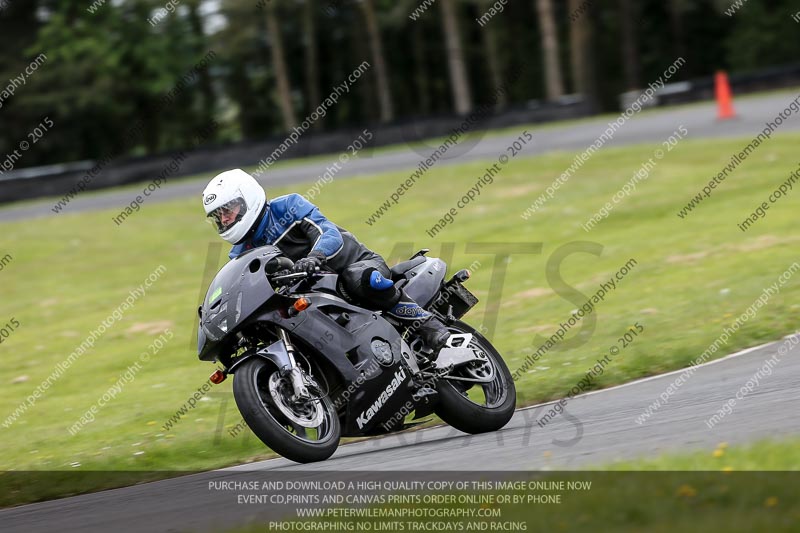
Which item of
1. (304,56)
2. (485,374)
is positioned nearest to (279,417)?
(485,374)

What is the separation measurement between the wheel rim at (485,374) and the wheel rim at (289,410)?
113cm

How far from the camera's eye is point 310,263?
22.9ft

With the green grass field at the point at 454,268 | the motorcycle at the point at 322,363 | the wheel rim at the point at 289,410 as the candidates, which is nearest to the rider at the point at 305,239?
the motorcycle at the point at 322,363

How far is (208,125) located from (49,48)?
11.0m

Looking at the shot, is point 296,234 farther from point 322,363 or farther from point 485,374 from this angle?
point 485,374

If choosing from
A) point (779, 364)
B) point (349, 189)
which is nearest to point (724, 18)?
point (349, 189)

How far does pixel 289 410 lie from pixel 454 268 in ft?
31.8

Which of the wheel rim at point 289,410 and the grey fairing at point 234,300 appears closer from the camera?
the wheel rim at point 289,410

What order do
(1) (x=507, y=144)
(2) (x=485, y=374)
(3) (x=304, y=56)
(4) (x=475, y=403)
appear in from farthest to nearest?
(3) (x=304, y=56)
(1) (x=507, y=144)
(2) (x=485, y=374)
(4) (x=475, y=403)

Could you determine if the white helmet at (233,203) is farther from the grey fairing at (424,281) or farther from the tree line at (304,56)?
the tree line at (304,56)

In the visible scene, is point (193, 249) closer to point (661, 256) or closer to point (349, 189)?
point (349, 189)

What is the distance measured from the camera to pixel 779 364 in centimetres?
884

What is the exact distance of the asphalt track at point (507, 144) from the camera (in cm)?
2608

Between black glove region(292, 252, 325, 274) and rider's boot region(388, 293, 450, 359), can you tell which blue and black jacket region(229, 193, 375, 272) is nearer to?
black glove region(292, 252, 325, 274)
